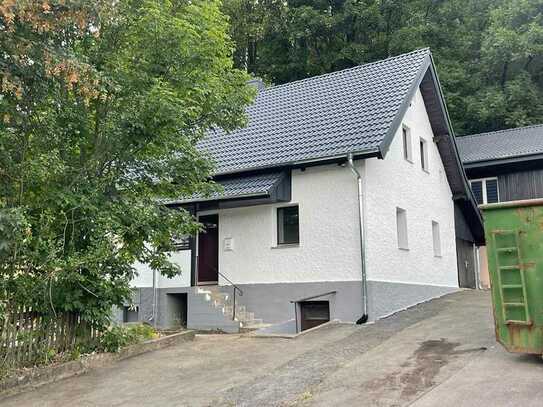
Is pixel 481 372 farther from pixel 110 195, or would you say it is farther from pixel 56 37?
pixel 56 37

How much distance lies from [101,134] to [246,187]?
4.54 meters

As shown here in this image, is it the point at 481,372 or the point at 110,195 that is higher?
the point at 110,195

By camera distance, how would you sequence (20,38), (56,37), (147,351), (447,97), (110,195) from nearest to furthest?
(20,38) < (56,37) < (110,195) < (147,351) < (447,97)

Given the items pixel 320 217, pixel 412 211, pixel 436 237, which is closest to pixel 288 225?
pixel 320 217

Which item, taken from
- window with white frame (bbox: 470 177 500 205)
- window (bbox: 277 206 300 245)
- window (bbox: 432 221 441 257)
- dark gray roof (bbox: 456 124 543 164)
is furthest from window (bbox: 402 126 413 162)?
window with white frame (bbox: 470 177 500 205)

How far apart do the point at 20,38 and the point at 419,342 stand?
797 cm

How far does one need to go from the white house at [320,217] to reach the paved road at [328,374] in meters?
1.76

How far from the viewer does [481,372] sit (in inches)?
295

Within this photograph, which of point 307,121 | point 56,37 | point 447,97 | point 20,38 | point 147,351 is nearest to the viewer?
point 20,38

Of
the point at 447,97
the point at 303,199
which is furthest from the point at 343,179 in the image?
the point at 447,97

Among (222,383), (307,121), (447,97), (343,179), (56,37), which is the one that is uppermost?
(447,97)

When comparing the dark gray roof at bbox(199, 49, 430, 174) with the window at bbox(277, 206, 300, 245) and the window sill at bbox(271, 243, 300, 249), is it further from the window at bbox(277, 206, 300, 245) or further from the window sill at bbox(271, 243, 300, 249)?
the window sill at bbox(271, 243, 300, 249)

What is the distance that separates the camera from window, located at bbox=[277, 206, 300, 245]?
13.8m

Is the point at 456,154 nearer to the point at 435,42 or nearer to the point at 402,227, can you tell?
the point at 402,227
